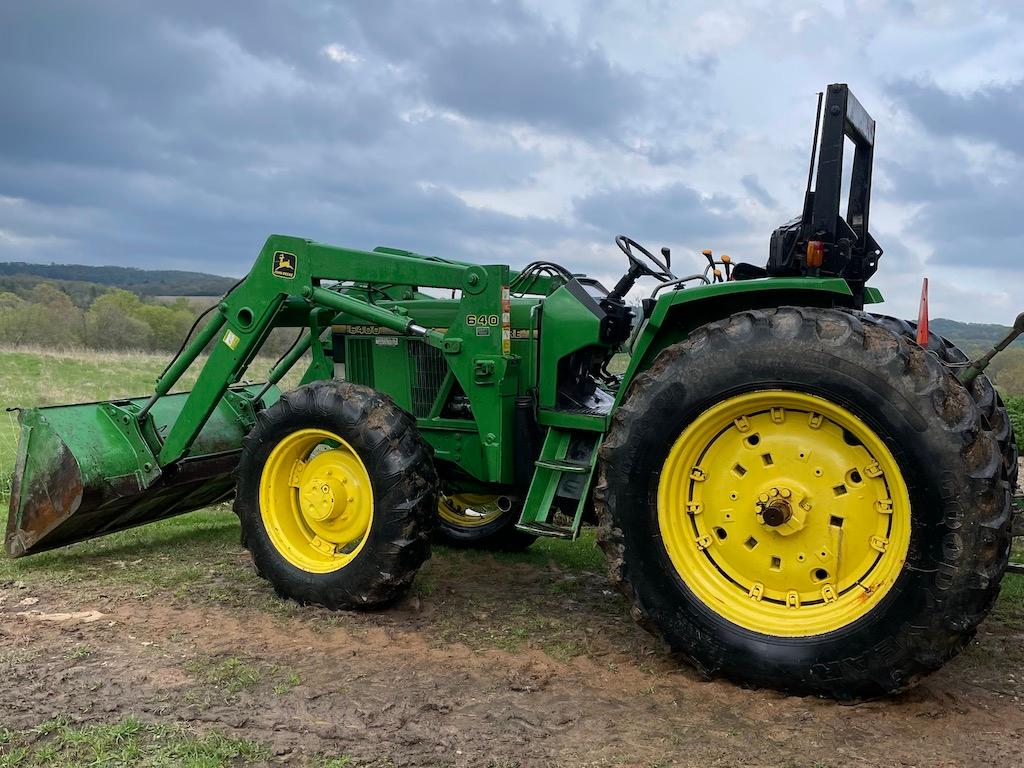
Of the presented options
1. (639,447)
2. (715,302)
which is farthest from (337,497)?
(715,302)

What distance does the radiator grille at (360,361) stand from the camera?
6016mm

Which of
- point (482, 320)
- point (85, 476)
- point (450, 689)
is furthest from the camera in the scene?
point (85, 476)

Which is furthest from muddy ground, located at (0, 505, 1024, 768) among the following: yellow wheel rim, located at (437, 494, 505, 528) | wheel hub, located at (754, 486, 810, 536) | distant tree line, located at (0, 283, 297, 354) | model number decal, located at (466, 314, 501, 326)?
distant tree line, located at (0, 283, 297, 354)

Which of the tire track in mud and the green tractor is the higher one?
the green tractor

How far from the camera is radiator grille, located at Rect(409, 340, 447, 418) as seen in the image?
5.76 meters

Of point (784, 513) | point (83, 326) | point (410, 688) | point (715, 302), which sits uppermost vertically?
point (715, 302)

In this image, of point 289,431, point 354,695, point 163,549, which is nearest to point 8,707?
point 354,695

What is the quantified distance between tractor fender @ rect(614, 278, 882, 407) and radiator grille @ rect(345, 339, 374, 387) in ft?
7.09

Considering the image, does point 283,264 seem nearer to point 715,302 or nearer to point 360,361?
point 360,361

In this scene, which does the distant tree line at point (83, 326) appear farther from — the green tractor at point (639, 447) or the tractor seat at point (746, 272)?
the tractor seat at point (746, 272)

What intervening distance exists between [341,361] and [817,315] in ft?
11.4

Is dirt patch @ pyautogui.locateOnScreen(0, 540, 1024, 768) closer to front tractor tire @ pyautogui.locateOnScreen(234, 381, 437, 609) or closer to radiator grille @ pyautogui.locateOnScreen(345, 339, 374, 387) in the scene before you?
front tractor tire @ pyautogui.locateOnScreen(234, 381, 437, 609)

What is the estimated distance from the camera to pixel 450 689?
3.81m

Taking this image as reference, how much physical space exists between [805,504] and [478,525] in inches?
119
